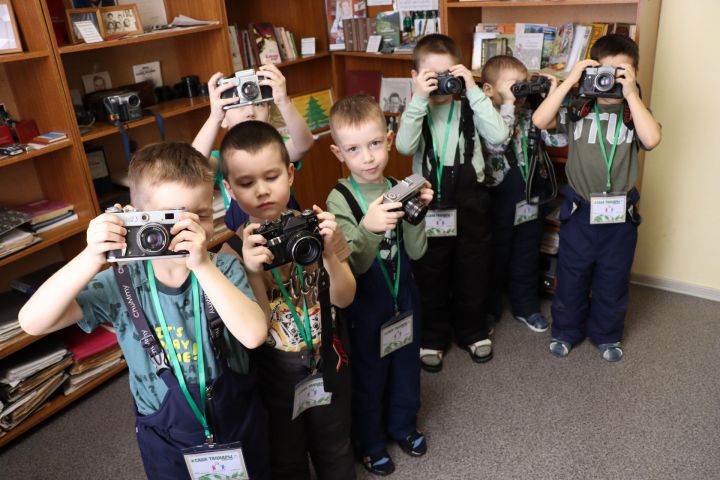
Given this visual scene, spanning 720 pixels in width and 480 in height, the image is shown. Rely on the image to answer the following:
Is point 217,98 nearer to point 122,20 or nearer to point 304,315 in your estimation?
point 304,315

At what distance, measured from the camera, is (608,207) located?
8.14 ft

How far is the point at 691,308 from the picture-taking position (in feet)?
9.96

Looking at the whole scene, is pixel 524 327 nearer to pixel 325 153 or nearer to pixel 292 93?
pixel 325 153

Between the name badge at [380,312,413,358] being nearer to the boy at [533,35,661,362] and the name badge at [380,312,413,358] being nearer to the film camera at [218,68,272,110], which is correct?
the film camera at [218,68,272,110]

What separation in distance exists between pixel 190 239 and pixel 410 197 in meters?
0.69

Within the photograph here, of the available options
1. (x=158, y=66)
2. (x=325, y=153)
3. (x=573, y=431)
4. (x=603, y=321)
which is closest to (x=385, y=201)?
(x=573, y=431)

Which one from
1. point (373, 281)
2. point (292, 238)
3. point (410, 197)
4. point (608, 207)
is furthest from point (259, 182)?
point (608, 207)

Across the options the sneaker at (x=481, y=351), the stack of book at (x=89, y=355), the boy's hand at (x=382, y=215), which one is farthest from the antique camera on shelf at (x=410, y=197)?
the stack of book at (x=89, y=355)

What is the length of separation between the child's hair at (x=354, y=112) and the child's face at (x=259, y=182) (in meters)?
0.34

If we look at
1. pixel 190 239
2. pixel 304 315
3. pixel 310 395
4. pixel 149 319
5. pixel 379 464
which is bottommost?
pixel 379 464

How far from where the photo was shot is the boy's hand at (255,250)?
141cm

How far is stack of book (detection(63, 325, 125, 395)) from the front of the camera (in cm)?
267

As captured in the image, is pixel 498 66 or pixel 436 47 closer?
pixel 436 47

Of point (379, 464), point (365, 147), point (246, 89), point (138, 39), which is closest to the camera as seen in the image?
point (365, 147)
